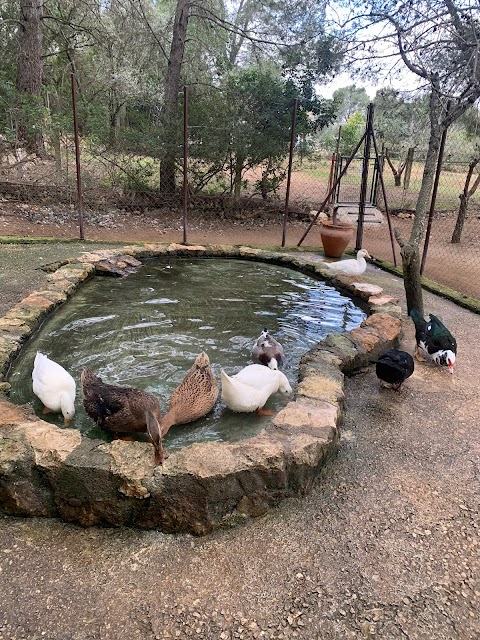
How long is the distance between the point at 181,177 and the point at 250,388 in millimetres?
8590

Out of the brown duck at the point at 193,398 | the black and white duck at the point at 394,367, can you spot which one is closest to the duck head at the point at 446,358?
the black and white duck at the point at 394,367

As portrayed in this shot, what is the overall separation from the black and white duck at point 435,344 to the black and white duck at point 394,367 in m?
0.50

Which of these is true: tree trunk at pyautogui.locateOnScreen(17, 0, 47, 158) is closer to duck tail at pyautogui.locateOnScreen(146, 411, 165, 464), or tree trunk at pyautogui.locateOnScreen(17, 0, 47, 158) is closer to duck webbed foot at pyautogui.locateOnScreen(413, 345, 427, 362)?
duck webbed foot at pyautogui.locateOnScreen(413, 345, 427, 362)

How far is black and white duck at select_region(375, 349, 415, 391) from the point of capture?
136 inches

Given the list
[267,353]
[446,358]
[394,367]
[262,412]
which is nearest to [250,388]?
[262,412]

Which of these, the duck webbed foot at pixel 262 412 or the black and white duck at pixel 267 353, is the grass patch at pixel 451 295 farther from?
the duck webbed foot at pixel 262 412

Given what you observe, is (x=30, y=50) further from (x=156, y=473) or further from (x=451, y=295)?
(x=156, y=473)

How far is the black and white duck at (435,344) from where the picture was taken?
3.87 metres

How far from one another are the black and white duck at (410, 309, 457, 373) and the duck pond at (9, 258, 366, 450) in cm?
84

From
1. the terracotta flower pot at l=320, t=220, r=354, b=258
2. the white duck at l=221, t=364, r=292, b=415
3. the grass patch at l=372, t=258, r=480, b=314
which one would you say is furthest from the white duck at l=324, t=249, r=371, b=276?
the white duck at l=221, t=364, r=292, b=415

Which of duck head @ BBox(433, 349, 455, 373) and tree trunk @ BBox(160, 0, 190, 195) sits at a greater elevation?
tree trunk @ BBox(160, 0, 190, 195)

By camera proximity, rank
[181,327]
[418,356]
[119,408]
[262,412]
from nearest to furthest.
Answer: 1. [119,408]
2. [262,412]
3. [418,356]
4. [181,327]

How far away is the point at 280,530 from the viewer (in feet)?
7.53

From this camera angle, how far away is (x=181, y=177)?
424 inches
